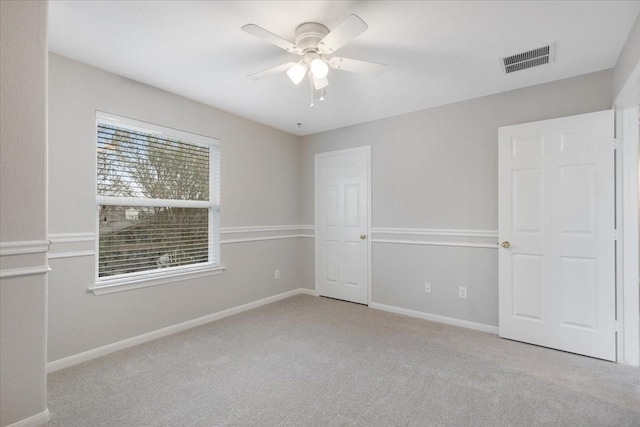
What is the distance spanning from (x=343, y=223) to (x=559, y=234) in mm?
2428

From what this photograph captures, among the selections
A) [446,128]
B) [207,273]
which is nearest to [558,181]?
[446,128]

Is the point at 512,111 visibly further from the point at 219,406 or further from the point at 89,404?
the point at 89,404

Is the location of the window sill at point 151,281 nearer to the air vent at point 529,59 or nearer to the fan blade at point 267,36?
the fan blade at point 267,36

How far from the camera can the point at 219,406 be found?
199 centimetres

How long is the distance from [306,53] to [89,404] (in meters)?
2.70

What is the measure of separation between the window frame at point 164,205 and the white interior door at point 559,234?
307 cm

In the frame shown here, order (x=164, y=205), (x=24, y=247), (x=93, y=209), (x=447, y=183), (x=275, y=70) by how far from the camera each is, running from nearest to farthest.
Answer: (x=24, y=247) < (x=275, y=70) < (x=93, y=209) < (x=164, y=205) < (x=447, y=183)

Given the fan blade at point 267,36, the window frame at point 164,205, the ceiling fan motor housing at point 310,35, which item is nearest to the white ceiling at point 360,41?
the ceiling fan motor housing at point 310,35

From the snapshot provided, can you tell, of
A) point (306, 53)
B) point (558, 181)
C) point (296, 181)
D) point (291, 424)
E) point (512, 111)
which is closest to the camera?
point (291, 424)

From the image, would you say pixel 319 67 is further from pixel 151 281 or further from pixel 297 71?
pixel 151 281

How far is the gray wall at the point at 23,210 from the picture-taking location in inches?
65.8

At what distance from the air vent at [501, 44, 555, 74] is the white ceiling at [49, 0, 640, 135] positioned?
8 cm

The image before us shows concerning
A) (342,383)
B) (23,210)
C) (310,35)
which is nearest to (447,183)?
(310,35)

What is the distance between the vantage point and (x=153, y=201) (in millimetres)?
3100
